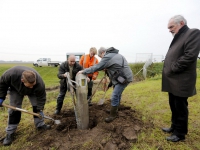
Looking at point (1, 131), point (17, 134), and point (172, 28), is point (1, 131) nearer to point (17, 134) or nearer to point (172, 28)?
point (17, 134)

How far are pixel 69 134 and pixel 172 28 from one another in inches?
107

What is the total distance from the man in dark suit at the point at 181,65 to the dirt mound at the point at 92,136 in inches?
30.6

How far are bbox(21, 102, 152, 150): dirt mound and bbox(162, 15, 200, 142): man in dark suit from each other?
777mm

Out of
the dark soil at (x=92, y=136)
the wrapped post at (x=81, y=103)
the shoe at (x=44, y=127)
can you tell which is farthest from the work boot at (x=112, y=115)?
the shoe at (x=44, y=127)

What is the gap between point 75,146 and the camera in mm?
2557

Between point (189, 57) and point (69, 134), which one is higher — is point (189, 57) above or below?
above

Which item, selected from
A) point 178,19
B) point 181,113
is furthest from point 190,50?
point 181,113

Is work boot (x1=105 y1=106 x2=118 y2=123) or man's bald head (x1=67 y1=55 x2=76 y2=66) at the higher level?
man's bald head (x1=67 y1=55 x2=76 y2=66)

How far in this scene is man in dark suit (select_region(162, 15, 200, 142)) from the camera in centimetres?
217

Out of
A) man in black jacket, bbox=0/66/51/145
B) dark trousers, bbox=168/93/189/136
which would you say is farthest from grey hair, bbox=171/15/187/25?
man in black jacket, bbox=0/66/51/145

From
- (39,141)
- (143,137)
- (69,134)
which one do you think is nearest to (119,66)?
(143,137)

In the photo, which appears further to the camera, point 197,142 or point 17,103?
point 17,103

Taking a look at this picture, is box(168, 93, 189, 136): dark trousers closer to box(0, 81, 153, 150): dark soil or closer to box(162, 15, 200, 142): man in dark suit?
box(162, 15, 200, 142): man in dark suit

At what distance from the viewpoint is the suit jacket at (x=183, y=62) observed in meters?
2.16
